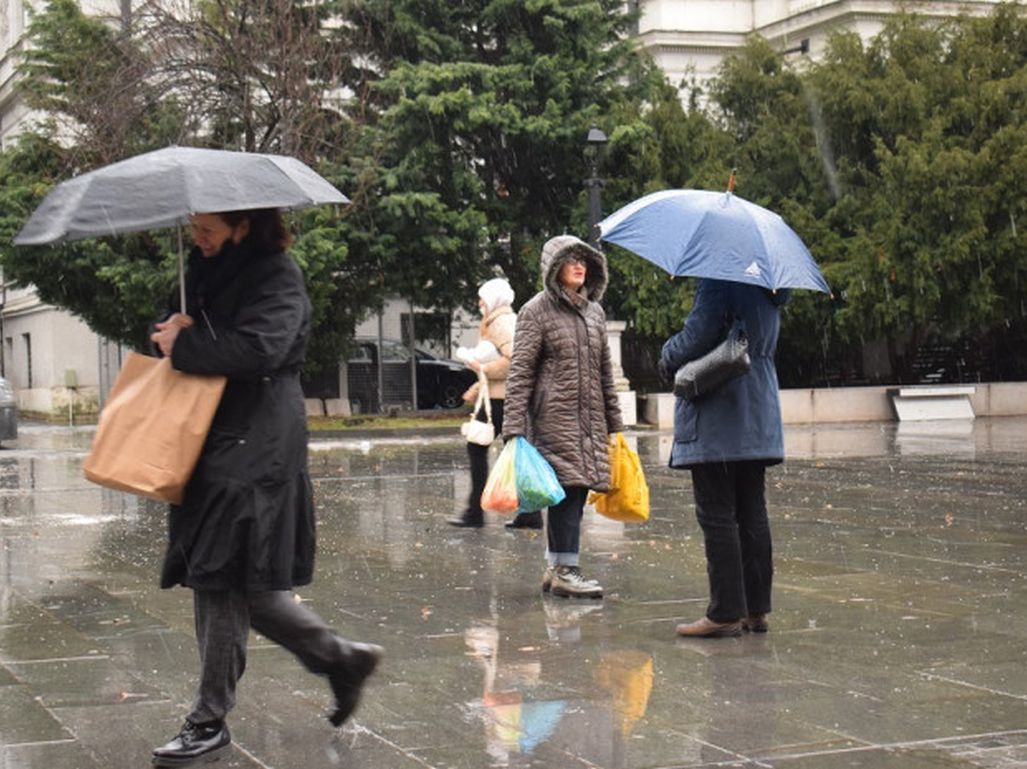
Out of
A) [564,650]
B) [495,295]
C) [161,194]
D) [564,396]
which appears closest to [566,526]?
[564,396]

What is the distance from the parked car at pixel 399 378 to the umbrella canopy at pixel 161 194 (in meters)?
25.3

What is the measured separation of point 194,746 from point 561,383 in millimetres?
3758

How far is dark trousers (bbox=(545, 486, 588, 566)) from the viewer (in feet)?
28.3

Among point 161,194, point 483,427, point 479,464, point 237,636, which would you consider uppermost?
point 161,194

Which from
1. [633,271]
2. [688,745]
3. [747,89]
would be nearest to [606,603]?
[688,745]

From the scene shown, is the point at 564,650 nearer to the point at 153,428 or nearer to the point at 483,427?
the point at 153,428

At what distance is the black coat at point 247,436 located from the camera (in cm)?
528

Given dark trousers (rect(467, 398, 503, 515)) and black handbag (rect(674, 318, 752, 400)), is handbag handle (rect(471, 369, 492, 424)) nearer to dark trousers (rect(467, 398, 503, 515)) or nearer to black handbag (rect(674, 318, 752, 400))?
dark trousers (rect(467, 398, 503, 515))

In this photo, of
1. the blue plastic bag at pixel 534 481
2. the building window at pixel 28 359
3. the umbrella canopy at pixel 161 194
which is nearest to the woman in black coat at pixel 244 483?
the umbrella canopy at pixel 161 194

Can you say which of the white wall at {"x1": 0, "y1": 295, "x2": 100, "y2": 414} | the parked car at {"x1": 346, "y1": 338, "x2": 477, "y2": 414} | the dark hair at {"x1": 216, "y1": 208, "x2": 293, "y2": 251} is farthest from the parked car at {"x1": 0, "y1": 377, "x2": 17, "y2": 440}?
the dark hair at {"x1": 216, "y1": 208, "x2": 293, "y2": 251}

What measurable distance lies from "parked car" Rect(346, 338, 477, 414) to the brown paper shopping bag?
25362 mm

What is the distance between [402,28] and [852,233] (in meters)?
8.43

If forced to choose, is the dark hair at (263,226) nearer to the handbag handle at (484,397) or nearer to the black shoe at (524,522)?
the handbag handle at (484,397)

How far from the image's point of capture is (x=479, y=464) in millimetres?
12211
